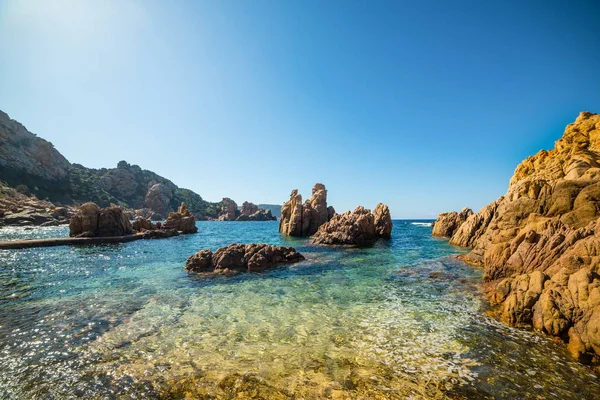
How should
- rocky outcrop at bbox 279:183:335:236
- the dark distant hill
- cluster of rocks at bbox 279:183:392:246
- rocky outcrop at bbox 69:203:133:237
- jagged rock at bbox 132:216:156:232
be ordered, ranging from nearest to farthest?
cluster of rocks at bbox 279:183:392:246 → rocky outcrop at bbox 69:203:133:237 → jagged rock at bbox 132:216:156:232 → rocky outcrop at bbox 279:183:335:236 → the dark distant hill

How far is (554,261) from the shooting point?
48.8 ft

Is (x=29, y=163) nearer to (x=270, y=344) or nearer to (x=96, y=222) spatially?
(x=96, y=222)

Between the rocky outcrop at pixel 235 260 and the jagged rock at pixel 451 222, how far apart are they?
56.5 metres

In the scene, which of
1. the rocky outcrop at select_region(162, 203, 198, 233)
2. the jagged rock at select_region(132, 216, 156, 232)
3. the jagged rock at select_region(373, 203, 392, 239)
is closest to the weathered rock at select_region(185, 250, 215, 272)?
the jagged rock at select_region(373, 203, 392, 239)

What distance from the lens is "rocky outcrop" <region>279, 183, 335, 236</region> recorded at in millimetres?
70188

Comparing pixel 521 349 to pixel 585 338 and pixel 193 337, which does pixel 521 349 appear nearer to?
pixel 585 338

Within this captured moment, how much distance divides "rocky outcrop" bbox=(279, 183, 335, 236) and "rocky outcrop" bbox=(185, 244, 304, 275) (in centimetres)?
4161

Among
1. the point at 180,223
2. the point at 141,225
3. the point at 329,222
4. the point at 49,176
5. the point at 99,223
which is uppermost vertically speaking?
the point at 49,176

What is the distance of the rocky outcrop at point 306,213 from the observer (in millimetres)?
70188

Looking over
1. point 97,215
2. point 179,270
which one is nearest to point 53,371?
point 179,270

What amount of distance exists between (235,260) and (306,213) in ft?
151

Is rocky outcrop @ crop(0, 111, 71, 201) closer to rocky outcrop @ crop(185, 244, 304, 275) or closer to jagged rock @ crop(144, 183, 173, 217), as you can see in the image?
jagged rock @ crop(144, 183, 173, 217)

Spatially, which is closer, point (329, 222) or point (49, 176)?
point (329, 222)

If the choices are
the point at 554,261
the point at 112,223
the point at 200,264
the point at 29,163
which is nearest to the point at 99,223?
the point at 112,223
